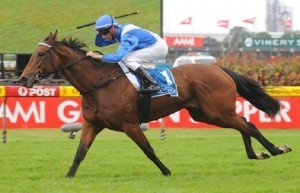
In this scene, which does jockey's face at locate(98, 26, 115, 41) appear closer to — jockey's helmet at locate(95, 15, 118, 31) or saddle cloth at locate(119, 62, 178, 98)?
jockey's helmet at locate(95, 15, 118, 31)

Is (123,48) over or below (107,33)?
below

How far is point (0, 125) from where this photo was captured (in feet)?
56.3

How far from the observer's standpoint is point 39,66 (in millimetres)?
9219

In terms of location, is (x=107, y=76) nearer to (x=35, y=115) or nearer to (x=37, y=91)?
(x=37, y=91)

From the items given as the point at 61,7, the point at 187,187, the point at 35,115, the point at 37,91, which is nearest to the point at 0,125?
the point at 35,115

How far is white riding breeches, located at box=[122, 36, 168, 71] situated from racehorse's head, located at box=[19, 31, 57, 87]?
0.88 metres

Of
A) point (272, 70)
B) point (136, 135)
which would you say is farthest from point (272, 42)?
point (136, 135)

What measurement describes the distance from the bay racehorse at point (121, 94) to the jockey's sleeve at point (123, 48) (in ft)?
1.07

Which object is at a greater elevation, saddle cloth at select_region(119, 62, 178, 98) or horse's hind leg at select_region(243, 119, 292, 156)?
saddle cloth at select_region(119, 62, 178, 98)

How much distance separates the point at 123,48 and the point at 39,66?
3.35 feet

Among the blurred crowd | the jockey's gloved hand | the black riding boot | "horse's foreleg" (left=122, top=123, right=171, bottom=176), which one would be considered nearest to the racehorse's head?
the jockey's gloved hand

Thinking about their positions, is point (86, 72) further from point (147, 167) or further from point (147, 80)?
point (147, 167)

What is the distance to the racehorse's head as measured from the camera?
9.13 m

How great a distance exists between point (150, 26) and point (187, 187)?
11488mm
